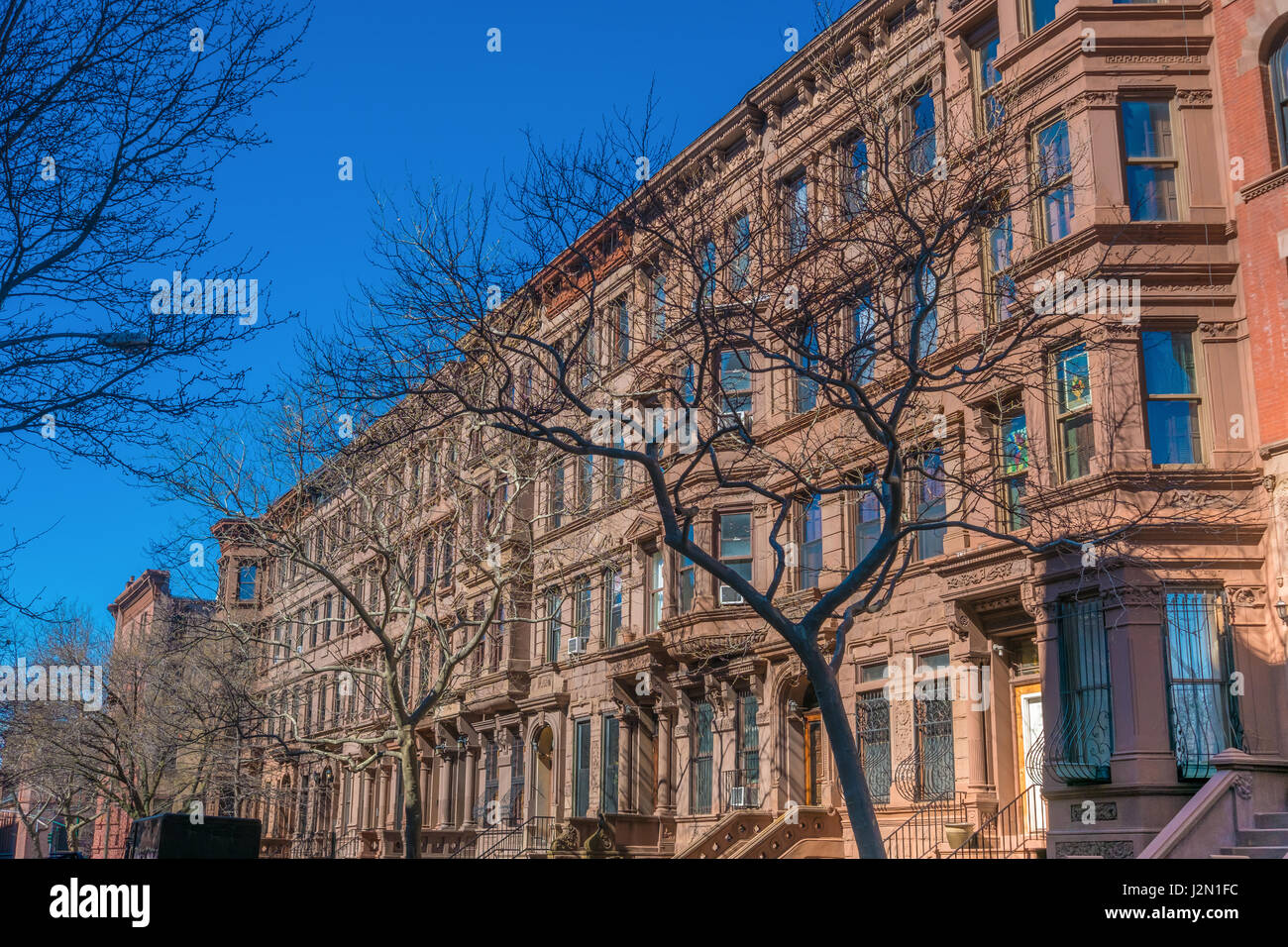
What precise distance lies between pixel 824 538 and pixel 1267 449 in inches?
359

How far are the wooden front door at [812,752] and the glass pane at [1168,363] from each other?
9707 mm

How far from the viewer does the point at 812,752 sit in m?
26.1

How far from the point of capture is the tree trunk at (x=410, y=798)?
25.6 m

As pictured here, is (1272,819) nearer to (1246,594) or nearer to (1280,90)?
(1246,594)

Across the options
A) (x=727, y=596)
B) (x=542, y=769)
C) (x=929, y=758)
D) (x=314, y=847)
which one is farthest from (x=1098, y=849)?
(x=314, y=847)

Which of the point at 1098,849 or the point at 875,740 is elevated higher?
the point at 875,740

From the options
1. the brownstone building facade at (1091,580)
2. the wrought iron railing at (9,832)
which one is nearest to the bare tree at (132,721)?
the brownstone building facade at (1091,580)

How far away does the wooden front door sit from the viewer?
25812 mm

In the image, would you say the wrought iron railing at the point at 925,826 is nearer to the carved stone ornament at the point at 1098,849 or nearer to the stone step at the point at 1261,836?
the carved stone ornament at the point at 1098,849

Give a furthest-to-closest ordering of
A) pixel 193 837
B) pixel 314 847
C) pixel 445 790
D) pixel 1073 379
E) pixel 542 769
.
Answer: pixel 314 847
pixel 445 790
pixel 542 769
pixel 1073 379
pixel 193 837

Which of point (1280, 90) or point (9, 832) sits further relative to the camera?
point (9, 832)

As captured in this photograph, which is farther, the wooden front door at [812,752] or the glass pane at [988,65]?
the wooden front door at [812,752]

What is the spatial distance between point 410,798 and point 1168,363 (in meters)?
16.5

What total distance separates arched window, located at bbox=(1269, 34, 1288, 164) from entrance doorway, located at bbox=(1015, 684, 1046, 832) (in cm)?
923
